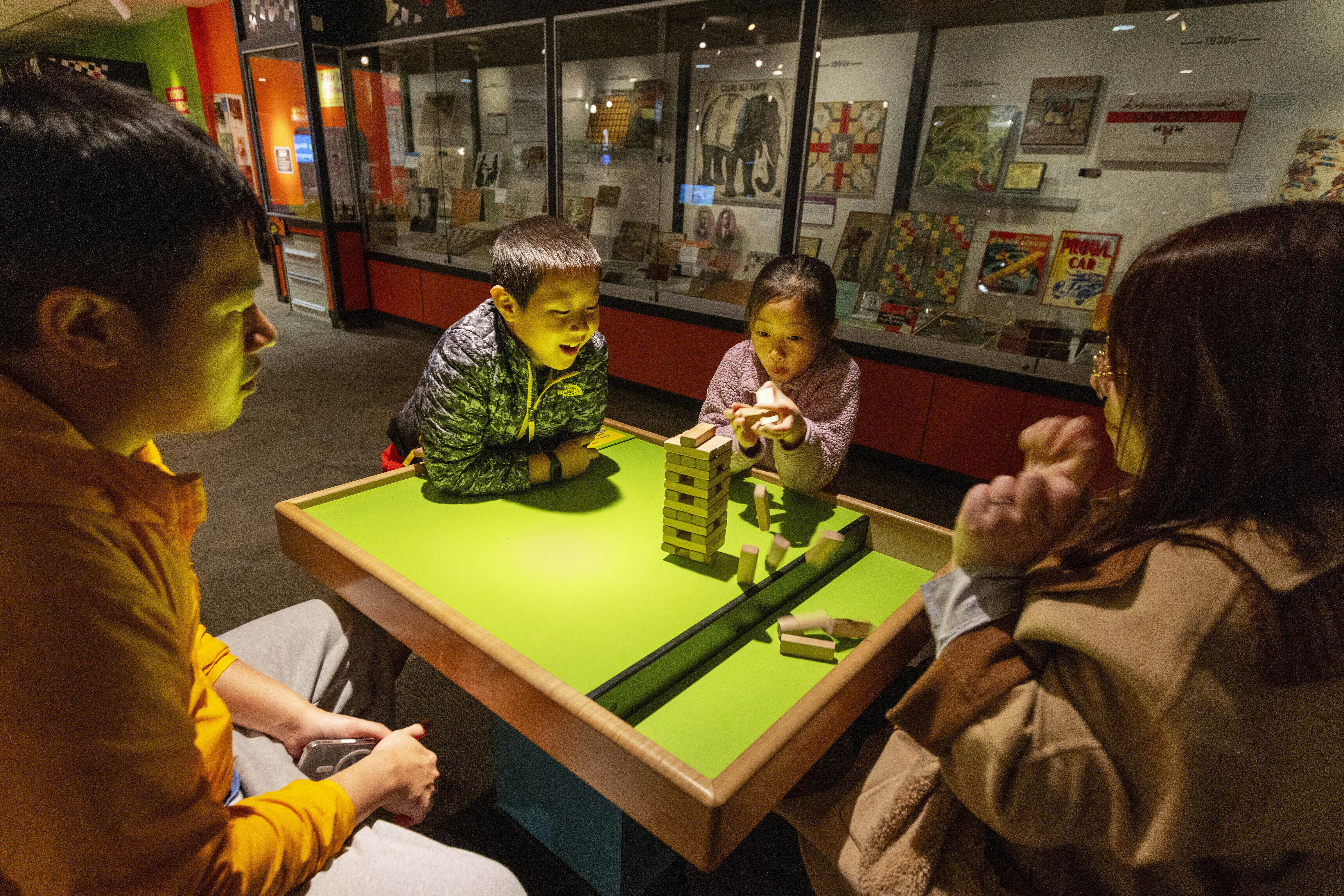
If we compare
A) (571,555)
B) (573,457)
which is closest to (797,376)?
(573,457)

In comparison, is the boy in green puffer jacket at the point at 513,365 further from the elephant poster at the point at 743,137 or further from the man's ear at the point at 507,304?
the elephant poster at the point at 743,137

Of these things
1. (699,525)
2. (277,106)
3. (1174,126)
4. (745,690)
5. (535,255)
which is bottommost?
(745,690)

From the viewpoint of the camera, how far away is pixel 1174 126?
9.23 feet

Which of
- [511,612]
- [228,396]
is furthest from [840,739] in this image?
[228,396]

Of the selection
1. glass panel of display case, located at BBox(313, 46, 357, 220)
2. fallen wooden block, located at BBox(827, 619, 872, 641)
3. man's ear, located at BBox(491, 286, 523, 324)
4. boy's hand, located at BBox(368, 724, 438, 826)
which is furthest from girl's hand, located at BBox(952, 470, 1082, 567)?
glass panel of display case, located at BBox(313, 46, 357, 220)

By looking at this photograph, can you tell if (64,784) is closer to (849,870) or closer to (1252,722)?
(849,870)

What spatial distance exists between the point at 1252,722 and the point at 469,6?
227 inches

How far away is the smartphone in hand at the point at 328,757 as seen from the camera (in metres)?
1.09

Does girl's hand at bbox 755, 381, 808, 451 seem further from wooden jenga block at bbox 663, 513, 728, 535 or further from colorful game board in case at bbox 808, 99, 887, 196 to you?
colorful game board in case at bbox 808, 99, 887, 196

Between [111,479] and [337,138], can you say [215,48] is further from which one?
[111,479]

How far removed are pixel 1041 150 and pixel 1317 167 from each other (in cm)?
98

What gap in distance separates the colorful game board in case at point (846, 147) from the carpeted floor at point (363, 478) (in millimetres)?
1467

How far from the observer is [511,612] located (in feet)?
3.89

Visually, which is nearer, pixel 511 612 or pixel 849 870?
pixel 849 870
